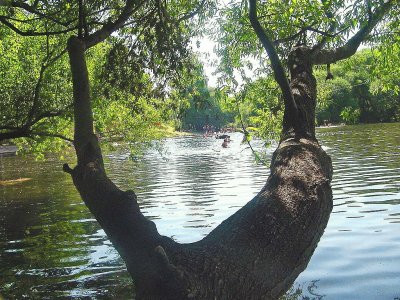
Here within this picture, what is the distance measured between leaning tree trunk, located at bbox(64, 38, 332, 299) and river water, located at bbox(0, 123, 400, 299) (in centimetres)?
459

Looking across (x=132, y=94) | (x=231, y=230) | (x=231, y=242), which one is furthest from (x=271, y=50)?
(x=132, y=94)

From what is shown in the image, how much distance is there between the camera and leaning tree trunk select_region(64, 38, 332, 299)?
339cm

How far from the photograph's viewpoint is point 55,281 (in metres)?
10.2

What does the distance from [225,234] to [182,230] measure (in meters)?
10.9

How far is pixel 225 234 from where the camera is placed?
3832 millimetres

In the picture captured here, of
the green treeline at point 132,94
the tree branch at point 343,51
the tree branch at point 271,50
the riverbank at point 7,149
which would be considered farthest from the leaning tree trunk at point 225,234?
the riverbank at point 7,149

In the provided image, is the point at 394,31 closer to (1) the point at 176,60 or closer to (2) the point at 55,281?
(1) the point at 176,60

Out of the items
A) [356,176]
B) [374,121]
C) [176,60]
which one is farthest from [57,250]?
[374,121]

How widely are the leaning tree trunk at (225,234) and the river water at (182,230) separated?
181 inches

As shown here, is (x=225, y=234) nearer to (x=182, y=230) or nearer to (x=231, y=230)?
(x=231, y=230)

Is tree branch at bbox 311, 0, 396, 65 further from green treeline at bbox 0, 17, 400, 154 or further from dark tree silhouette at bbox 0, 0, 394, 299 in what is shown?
dark tree silhouette at bbox 0, 0, 394, 299

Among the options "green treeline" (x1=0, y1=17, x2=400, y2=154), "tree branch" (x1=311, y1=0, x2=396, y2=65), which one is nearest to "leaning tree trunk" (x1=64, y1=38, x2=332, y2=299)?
"tree branch" (x1=311, y1=0, x2=396, y2=65)

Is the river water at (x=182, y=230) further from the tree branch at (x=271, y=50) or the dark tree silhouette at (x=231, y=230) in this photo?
the tree branch at (x=271, y=50)

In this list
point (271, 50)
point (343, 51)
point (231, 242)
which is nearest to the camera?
point (231, 242)
